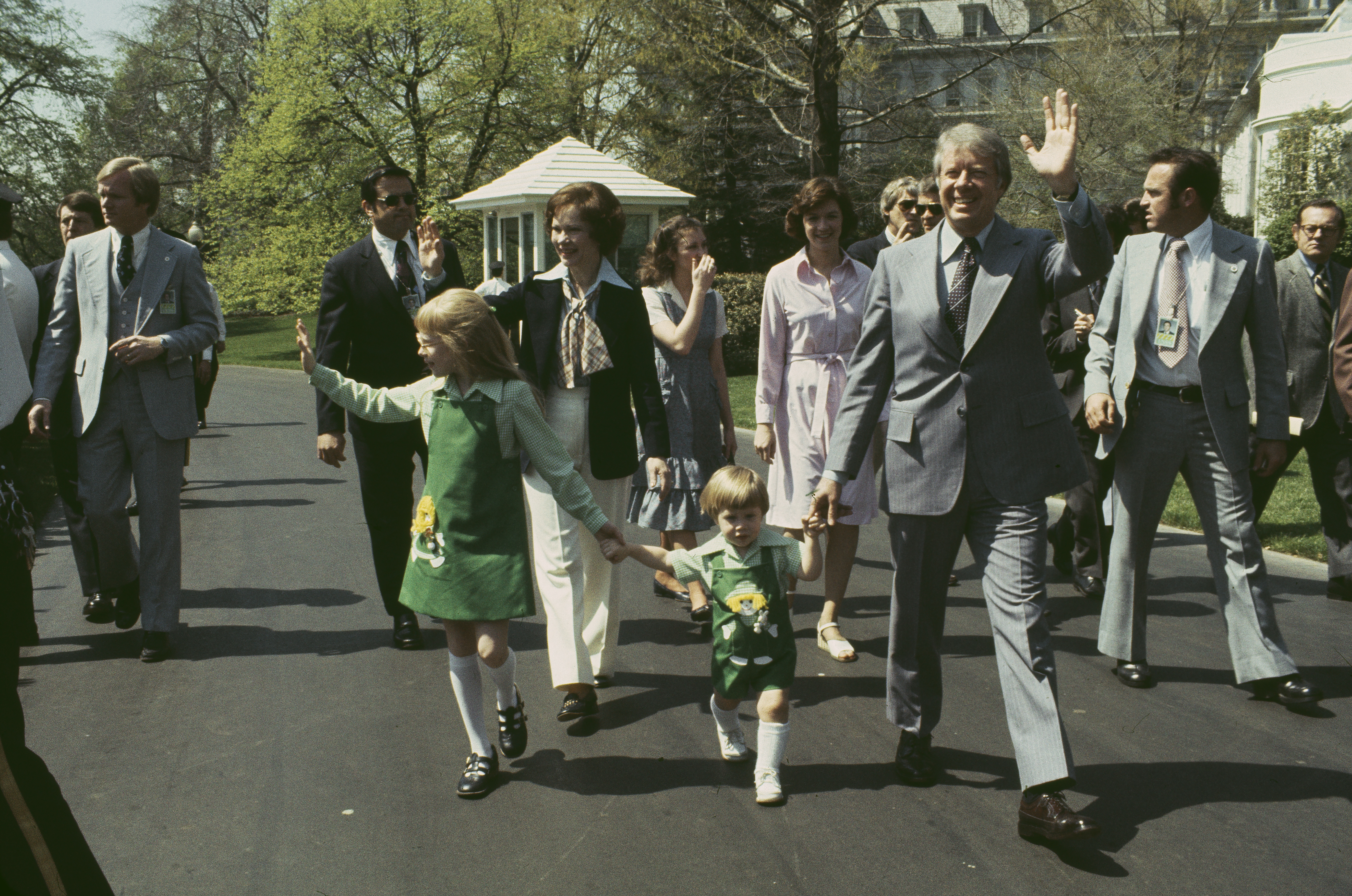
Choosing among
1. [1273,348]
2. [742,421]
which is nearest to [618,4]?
[742,421]

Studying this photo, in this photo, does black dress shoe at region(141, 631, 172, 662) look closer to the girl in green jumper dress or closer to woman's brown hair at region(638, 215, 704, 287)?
the girl in green jumper dress

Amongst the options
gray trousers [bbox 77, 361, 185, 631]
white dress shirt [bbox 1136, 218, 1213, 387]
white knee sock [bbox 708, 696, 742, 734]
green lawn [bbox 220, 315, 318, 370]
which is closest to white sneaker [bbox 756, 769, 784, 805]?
white knee sock [bbox 708, 696, 742, 734]

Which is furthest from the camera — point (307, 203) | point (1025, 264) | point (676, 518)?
point (307, 203)

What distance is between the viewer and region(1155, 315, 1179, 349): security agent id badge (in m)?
4.97

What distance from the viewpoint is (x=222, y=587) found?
7.07 m

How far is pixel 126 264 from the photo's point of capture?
575cm

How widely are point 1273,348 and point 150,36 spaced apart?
164 feet

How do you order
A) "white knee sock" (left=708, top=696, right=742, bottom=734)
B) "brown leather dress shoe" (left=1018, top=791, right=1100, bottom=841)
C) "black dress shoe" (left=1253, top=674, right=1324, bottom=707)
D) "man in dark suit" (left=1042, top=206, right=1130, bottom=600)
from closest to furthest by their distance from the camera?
"brown leather dress shoe" (left=1018, top=791, right=1100, bottom=841), "white knee sock" (left=708, top=696, right=742, bottom=734), "black dress shoe" (left=1253, top=674, right=1324, bottom=707), "man in dark suit" (left=1042, top=206, right=1130, bottom=600)

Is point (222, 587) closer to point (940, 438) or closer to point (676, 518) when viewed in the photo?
point (676, 518)

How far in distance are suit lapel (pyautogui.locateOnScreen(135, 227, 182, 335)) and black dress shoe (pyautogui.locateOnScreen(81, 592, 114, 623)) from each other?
5.49 ft

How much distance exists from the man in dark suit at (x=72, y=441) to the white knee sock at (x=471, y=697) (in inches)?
109

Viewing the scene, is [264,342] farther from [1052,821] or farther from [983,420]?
[1052,821]

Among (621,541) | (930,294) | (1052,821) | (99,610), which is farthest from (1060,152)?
(99,610)

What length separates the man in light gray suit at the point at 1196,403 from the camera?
4.86 meters
